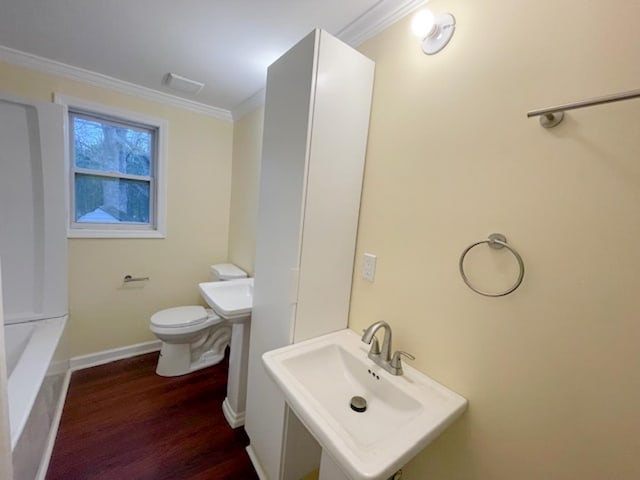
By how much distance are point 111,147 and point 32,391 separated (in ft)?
6.00

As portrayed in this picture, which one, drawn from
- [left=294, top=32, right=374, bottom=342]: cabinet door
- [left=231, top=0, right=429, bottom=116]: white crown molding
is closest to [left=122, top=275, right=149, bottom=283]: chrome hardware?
[left=294, top=32, right=374, bottom=342]: cabinet door

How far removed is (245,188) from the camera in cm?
242

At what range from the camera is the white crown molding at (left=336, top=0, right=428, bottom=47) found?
1113mm

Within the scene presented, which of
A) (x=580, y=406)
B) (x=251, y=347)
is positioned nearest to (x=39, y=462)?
(x=251, y=347)

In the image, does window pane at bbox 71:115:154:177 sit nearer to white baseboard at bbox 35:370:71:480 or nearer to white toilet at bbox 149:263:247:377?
white toilet at bbox 149:263:247:377

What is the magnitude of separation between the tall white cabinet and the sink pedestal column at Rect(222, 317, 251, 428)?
0.93ft

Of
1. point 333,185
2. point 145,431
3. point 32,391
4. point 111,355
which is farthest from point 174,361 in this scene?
point 333,185

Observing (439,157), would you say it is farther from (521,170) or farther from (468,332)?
(468,332)

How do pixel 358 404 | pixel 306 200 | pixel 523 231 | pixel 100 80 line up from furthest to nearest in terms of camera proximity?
pixel 100 80, pixel 306 200, pixel 358 404, pixel 523 231

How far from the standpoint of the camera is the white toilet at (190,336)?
202cm

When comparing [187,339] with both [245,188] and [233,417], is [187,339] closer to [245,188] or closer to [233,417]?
[233,417]

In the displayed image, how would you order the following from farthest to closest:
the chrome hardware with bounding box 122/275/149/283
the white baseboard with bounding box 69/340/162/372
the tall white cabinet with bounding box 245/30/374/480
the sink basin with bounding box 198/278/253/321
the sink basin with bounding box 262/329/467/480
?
the chrome hardware with bounding box 122/275/149/283, the white baseboard with bounding box 69/340/162/372, the sink basin with bounding box 198/278/253/321, the tall white cabinet with bounding box 245/30/374/480, the sink basin with bounding box 262/329/467/480

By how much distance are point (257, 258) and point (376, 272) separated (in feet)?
2.16

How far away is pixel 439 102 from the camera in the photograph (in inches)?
40.1
